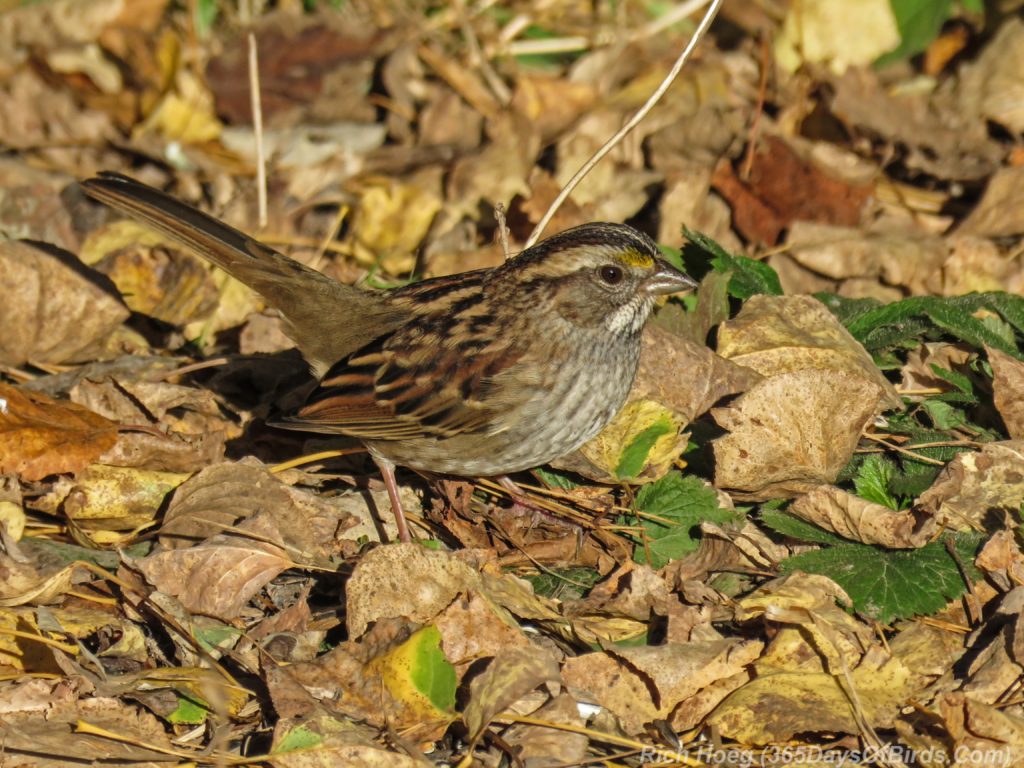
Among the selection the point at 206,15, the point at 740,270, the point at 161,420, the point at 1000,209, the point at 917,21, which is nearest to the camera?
the point at 161,420

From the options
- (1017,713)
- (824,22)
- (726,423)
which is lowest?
(1017,713)

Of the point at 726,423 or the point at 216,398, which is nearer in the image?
the point at 726,423

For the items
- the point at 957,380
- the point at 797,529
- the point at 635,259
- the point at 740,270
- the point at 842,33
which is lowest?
the point at 797,529

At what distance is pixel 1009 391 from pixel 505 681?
6.80 feet

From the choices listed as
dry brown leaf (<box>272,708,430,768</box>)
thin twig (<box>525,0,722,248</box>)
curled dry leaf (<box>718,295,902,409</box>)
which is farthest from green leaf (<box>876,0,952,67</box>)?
dry brown leaf (<box>272,708,430,768</box>)

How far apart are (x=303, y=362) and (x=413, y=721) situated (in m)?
2.21

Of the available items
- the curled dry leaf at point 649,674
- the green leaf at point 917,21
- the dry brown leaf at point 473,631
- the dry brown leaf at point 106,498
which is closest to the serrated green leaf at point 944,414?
the curled dry leaf at point 649,674

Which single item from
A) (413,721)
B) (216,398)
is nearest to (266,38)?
(216,398)

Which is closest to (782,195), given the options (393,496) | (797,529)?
(797,529)

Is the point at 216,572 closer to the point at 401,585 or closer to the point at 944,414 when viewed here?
the point at 401,585

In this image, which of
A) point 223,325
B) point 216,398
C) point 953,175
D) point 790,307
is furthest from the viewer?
point 953,175

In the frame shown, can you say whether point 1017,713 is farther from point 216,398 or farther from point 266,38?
point 266,38

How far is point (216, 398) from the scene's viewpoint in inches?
206

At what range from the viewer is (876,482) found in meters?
4.33
